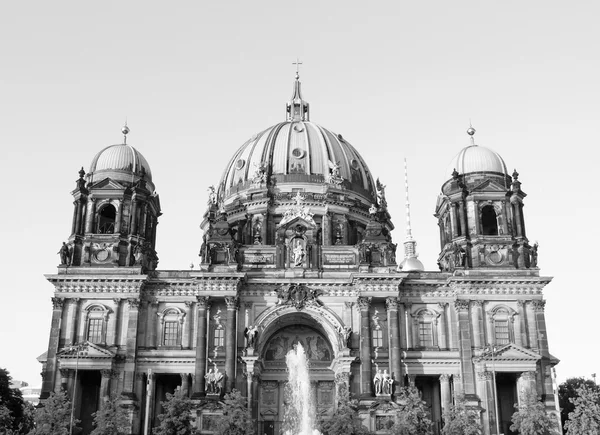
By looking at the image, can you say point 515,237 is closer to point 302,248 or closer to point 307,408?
point 302,248

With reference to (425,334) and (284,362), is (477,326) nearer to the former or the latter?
(425,334)

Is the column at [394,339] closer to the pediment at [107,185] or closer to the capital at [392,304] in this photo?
the capital at [392,304]

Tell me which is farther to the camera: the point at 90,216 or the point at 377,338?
the point at 90,216

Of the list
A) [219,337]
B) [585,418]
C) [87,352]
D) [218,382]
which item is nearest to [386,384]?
[218,382]

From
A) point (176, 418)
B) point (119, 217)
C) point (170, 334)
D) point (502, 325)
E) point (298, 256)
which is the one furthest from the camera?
point (119, 217)

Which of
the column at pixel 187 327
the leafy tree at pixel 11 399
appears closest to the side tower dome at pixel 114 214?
the column at pixel 187 327

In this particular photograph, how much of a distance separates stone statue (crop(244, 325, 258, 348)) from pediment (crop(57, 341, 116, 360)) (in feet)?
34.6

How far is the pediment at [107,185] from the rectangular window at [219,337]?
15.1m

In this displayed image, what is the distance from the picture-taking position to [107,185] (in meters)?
66.1

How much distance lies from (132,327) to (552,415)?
3370cm

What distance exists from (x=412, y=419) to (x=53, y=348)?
1125 inches

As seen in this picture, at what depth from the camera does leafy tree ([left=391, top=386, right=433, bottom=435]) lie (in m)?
54.7

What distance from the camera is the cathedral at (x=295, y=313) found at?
60000 mm

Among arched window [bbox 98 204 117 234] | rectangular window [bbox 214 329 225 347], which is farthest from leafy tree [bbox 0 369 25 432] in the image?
rectangular window [bbox 214 329 225 347]
